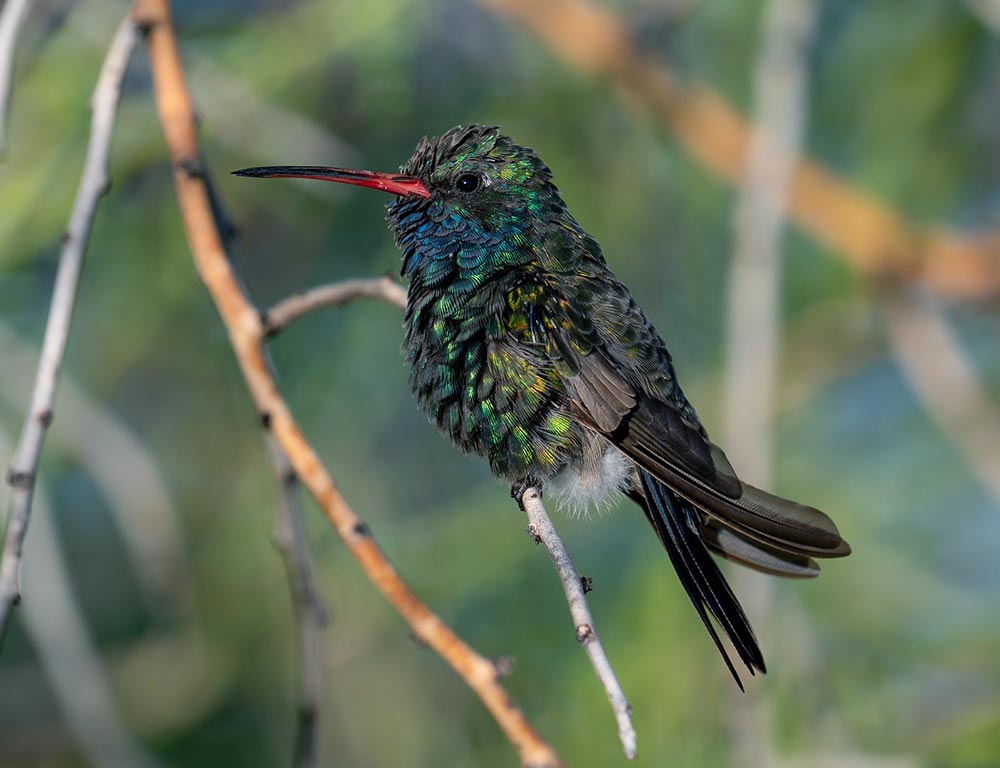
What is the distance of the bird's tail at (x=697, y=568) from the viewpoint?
6.22 feet

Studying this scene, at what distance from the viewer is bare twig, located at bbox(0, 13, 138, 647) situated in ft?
4.74

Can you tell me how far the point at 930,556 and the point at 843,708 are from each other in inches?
37.8

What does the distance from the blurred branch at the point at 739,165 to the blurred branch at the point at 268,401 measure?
1947 millimetres

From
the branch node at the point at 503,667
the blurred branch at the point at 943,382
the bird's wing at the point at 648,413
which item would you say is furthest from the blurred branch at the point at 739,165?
the branch node at the point at 503,667

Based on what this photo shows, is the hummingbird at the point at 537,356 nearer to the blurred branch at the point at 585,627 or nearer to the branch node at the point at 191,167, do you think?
the branch node at the point at 191,167

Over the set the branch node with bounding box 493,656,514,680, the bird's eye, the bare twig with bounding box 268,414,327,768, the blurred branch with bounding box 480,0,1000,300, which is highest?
the blurred branch with bounding box 480,0,1000,300

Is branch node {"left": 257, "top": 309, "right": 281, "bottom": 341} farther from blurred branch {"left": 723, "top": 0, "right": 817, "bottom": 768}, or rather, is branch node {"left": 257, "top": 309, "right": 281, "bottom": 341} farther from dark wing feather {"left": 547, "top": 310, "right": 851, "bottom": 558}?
blurred branch {"left": 723, "top": 0, "right": 817, "bottom": 768}

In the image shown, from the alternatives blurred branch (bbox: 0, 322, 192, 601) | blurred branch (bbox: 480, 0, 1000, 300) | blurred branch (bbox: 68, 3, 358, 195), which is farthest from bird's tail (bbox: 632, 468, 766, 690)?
blurred branch (bbox: 480, 0, 1000, 300)

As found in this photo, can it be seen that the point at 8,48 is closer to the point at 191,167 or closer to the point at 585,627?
the point at 191,167

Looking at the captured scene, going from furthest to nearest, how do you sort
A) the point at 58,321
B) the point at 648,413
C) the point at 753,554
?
the point at 648,413
the point at 753,554
the point at 58,321

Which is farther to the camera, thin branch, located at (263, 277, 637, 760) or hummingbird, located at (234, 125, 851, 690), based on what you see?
hummingbird, located at (234, 125, 851, 690)

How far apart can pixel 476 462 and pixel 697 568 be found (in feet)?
5.95

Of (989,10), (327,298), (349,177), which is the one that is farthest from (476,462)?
(989,10)

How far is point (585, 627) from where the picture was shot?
1.51 meters
